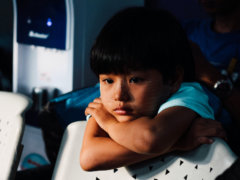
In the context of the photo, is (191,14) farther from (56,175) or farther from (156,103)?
(56,175)

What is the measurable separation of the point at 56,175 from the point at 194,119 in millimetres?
407

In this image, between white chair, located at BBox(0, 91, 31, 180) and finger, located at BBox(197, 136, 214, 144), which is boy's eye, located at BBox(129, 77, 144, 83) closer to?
finger, located at BBox(197, 136, 214, 144)

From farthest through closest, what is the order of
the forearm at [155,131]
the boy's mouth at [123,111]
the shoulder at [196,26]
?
the shoulder at [196,26]
the boy's mouth at [123,111]
the forearm at [155,131]

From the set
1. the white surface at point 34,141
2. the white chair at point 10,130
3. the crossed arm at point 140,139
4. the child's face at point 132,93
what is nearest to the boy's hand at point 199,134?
the crossed arm at point 140,139

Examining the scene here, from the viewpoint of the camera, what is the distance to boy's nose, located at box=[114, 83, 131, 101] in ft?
2.18

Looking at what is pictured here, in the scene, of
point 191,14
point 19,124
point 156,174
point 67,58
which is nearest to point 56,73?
point 67,58

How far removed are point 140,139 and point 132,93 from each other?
0.41ft

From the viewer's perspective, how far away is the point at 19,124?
0.83 m

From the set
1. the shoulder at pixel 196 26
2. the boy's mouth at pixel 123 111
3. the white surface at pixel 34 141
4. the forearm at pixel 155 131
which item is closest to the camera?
the forearm at pixel 155 131


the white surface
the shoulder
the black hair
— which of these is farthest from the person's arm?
the white surface

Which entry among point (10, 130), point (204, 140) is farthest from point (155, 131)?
point (10, 130)

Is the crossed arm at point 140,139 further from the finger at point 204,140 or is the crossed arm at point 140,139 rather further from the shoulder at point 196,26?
the shoulder at point 196,26

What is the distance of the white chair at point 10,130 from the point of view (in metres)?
0.78

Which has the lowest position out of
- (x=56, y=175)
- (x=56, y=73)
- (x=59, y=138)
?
(x=59, y=138)
